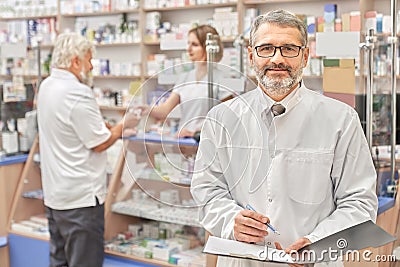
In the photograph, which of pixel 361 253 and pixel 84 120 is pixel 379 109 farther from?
pixel 84 120

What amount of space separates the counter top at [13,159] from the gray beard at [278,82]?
301cm

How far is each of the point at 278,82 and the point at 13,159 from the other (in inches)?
123

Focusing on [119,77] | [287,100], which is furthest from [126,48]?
[287,100]

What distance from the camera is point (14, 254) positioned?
14.6 ft

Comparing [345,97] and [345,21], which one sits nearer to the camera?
[345,97]

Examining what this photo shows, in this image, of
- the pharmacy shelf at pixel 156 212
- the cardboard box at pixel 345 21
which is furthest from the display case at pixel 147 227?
the cardboard box at pixel 345 21

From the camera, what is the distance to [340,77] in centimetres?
278

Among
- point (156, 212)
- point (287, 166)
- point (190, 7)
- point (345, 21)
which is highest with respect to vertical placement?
point (190, 7)

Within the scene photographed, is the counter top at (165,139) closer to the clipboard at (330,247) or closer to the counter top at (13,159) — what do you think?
the clipboard at (330,247)

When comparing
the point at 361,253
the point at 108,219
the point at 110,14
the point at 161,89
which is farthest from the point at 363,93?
the point at 110,14

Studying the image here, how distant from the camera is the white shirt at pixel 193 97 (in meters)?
2.49

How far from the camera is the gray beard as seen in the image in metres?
1.95

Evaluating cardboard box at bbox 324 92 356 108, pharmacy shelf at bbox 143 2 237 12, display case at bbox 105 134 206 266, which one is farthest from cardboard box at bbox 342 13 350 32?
cardboard box at bbox 324 92 356 108

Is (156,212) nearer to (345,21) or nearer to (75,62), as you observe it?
(75,62)
